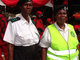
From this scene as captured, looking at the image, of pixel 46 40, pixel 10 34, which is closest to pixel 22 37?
pixel 10 34

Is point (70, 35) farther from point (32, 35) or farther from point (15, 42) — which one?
point (15, 42)

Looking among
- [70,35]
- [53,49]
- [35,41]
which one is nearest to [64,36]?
[70,35]

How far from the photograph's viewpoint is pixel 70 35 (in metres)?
2.06

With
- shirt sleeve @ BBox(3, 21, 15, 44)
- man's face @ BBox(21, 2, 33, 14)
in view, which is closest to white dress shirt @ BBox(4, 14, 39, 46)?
shirt sleeve @ BBox(3, 21, 15, 44)

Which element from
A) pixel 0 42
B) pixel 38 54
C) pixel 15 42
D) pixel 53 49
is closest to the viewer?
pixel 53 49

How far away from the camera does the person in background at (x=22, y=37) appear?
210 centimetres

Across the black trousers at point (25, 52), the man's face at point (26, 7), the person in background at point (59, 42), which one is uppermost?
the man's face at point (26, 7)

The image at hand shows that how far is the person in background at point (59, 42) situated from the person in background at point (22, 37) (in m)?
0.18

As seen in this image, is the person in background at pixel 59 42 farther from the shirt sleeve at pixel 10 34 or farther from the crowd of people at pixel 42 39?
the shirt sleeve at pixel 10 34

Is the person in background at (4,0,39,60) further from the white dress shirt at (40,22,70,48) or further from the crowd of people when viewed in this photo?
the white dress shirt at (40,22,70,48)

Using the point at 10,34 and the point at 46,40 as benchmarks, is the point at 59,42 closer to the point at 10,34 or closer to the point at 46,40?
the point at 46,40

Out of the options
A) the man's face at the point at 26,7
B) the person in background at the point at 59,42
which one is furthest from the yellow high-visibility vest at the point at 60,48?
the man's face at the point at 26,7

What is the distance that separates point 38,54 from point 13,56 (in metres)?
0.40

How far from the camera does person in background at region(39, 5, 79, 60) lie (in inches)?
77.1
